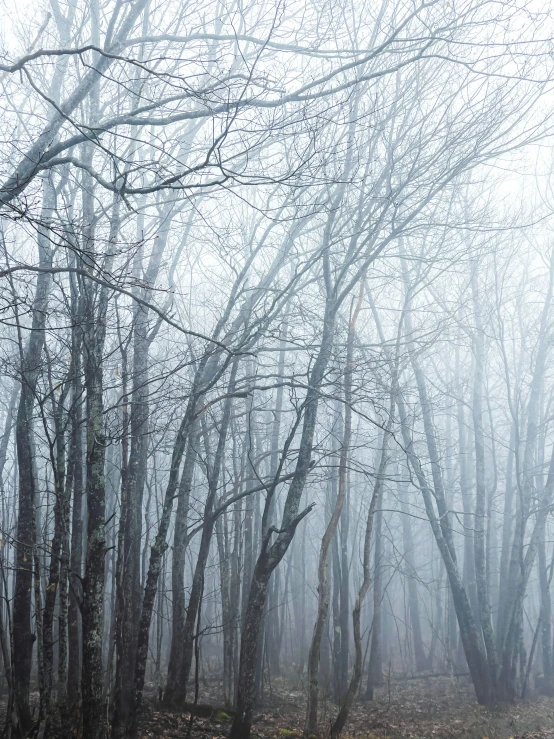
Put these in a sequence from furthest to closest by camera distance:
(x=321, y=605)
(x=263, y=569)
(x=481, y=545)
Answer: (x=481, y=545), (x=321, y=605), (x=263, y=569)

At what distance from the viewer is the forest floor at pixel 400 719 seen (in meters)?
8.61

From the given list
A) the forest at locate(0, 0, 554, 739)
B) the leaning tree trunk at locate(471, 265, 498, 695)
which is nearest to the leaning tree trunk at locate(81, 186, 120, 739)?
A: the forest at locate(0, 0, 554, 739)

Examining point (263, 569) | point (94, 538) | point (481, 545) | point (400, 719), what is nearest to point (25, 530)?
point (94, 538)

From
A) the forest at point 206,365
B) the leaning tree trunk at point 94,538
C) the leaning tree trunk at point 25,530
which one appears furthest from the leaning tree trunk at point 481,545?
the leaning tree trunk at point 25,530

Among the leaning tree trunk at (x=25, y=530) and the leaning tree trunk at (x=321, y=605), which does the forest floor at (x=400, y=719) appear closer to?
the leaning tree trunk at (x=321, y=605)

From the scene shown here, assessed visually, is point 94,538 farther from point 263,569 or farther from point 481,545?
point 481,545

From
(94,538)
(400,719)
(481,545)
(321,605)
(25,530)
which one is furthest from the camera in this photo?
(481,545)

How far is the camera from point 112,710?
7.52 metres

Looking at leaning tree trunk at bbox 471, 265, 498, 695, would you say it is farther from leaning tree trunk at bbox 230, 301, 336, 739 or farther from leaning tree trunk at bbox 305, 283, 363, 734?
leaning tree trunk at bbox 230, 301, 336, 739

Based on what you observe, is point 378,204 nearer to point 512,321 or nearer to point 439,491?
point 439,491

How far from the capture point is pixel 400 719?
10.7m

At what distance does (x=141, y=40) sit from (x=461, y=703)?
1266cm

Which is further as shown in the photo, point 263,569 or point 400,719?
point 400,719

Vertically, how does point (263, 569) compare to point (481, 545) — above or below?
below
